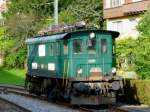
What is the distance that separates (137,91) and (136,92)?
0.09m

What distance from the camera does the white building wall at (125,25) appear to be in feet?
157

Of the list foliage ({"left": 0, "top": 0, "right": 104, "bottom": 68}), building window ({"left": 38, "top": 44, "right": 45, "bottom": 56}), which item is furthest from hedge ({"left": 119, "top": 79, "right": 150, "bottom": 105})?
foliage ({"left": 0, "top": 0, "right": 104, "bottom": 68})

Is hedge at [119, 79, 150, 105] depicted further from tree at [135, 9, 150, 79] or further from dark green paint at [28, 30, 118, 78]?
tree at [135, 9, 150, 79]

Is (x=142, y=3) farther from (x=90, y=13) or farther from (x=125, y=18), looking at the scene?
(x=90, y=13)

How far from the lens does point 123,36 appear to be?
1892 inches

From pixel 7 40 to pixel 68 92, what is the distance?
43.3 metres

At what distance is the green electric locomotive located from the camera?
75.1ft

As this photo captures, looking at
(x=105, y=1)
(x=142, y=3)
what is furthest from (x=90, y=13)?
(x=142, y=3)

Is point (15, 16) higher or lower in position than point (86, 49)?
higher

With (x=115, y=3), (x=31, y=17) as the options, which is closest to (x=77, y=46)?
(x=115, y=3)

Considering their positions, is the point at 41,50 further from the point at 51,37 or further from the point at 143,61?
the point at 143,61

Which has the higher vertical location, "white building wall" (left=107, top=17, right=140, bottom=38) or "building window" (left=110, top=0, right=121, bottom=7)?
"building window" (left=110, top=0, right=121, bottom=7)

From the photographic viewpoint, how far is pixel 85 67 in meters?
23.3

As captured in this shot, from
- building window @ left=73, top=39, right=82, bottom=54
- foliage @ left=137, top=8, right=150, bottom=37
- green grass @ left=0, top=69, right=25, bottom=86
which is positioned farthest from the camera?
green grass @ left=0, top=69, right=25, bottom=86
